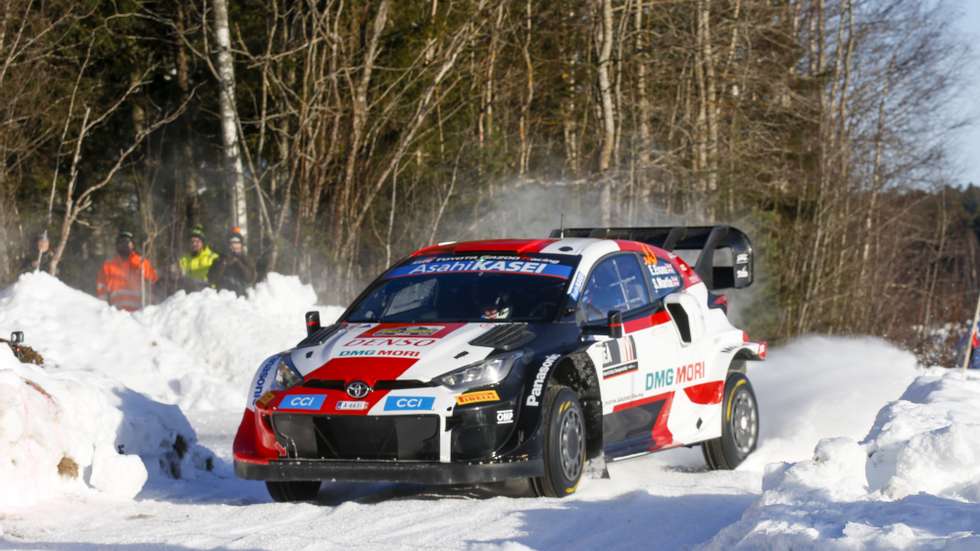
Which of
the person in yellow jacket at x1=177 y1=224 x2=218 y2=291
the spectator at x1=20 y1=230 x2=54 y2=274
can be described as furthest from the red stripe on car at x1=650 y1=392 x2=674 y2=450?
the spectator at x1=20 y1=230 x2=54 y2=274

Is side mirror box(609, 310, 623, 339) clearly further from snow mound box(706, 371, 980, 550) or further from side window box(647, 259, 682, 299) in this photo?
snow mound box(706, 371, 980, 550)

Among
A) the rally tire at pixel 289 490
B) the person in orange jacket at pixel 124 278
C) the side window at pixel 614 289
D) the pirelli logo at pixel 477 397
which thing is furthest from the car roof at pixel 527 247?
the person in orange jacket at pixel 124 278

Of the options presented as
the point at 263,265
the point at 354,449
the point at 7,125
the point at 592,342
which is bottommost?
the point at 354,449

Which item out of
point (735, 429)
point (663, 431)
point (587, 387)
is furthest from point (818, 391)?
point (587, 387)

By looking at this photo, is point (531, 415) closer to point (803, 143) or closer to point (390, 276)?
point (390, 276)

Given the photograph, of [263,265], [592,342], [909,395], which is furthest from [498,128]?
[592,342]

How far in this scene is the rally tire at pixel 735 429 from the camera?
945 cm

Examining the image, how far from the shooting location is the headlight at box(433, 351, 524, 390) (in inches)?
281

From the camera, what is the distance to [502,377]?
23.7 ft

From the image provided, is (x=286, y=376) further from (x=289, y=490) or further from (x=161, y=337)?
(x=161, y=337)

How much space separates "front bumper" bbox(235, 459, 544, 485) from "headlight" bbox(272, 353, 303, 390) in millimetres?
439

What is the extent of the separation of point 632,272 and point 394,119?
1379cm

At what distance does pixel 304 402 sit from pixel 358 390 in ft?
1.12

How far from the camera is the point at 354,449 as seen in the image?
7184 mm
